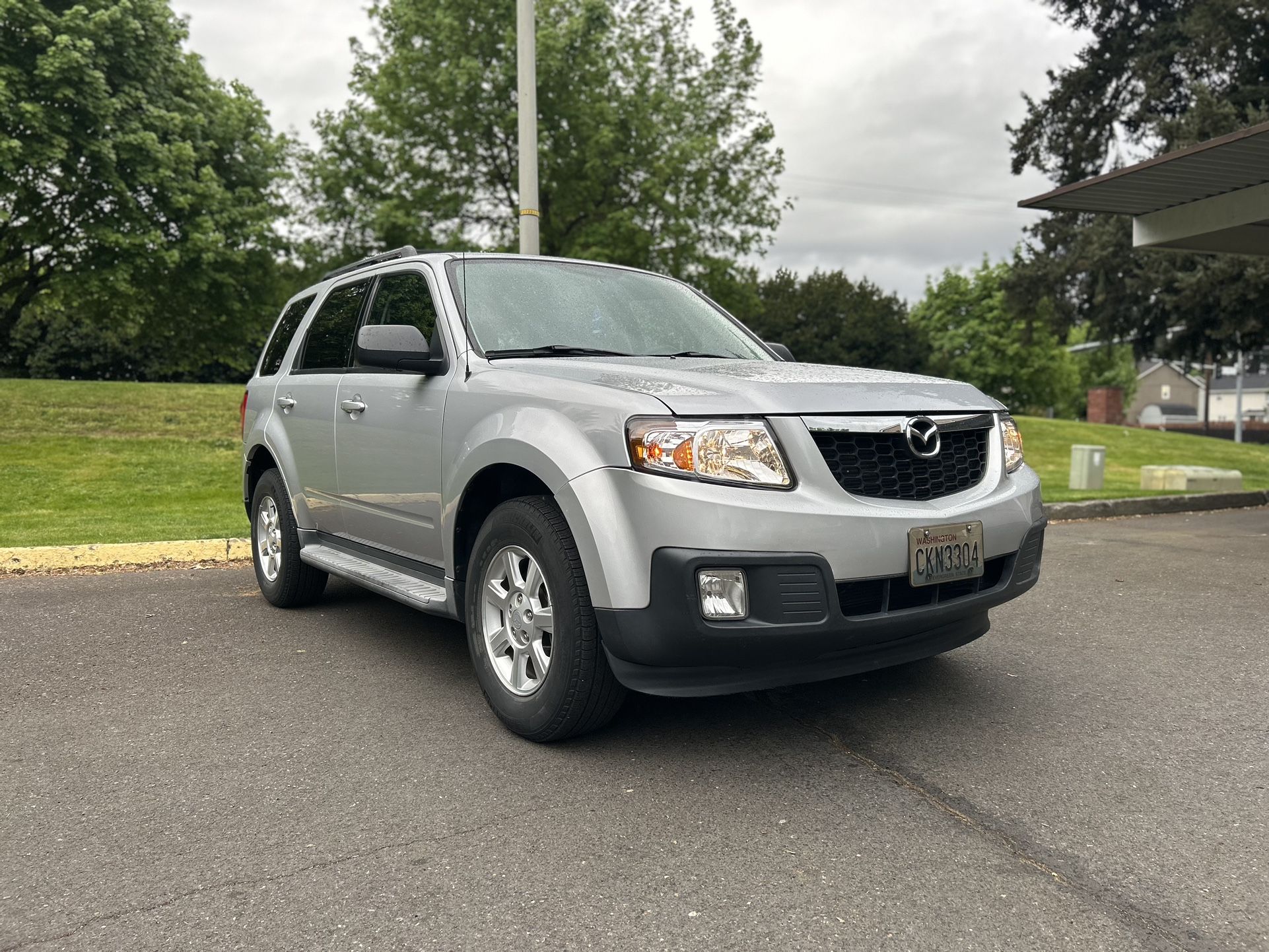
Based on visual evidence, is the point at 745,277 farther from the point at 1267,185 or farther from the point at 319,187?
the point at 1267,185

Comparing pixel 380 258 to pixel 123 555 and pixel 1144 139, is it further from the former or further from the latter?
pixel 1144 139

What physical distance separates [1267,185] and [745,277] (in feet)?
46.9

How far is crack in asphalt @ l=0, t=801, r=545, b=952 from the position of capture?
7.79 ft

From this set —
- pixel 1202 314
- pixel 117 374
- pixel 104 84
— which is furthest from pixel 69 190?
pixel 1202 314

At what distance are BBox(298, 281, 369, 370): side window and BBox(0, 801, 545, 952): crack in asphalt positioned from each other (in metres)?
2.90

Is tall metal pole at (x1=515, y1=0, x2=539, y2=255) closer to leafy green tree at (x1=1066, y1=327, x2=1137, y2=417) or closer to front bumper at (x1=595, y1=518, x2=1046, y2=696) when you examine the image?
front bumper at (x1=595, y1=518, x2=1046, y2=696)

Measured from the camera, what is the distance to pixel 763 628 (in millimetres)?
3148

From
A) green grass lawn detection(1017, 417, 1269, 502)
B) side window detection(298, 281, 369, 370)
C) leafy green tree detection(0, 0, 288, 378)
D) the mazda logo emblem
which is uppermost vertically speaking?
leafy green tree detection(0, 0, 288, 378)

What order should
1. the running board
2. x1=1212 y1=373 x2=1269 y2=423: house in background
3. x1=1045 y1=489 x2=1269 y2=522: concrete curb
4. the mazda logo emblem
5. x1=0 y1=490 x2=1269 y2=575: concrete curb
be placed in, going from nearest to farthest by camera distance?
the mazda logo emblem → the running board → x1=0 y1=490 x2=1269 y2=575: concrete curb → x1=1045 y1=489 x2=1269 y2=522: concrete curb → x1=1212 y1=373 x2=1269 y2=423: house in background

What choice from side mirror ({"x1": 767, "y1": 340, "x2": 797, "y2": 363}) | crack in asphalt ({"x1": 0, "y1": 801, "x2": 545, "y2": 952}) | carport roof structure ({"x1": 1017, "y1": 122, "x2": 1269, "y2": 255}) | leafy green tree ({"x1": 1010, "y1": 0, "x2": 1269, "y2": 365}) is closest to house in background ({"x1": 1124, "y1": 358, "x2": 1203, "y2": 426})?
leafy green tree ({"x1": 1010, "y1": 0, "x2": 1269, "y2": 365})

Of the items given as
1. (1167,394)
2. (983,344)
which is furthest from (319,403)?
(1167,394)

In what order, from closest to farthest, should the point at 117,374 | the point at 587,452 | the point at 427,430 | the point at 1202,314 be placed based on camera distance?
the point at 587,452 → the point at 427,430 → the point at 1202,314 → the point at 117,374

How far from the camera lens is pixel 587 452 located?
132 inches

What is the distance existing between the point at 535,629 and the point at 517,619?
0.12 m
